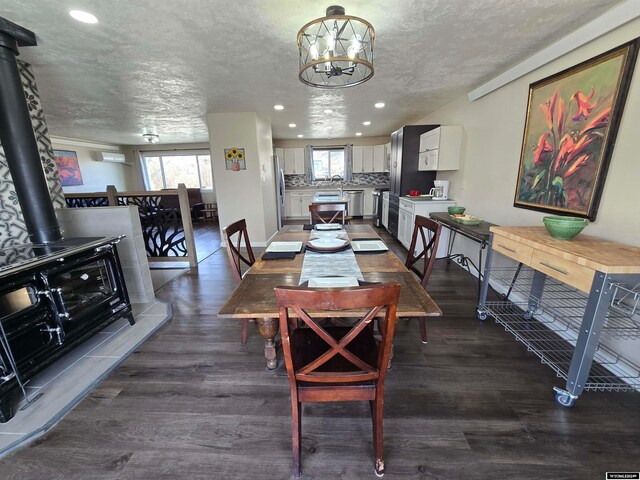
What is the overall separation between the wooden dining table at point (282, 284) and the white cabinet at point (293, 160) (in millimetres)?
6108

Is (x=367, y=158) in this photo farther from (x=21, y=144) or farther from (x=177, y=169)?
(x=21, y=144)

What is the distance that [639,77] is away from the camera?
60.9 inches

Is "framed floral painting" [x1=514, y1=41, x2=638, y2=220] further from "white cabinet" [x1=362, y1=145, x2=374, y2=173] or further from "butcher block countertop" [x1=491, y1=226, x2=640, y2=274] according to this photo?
"white cabinet" [x1=362, y1=145, x2=374, y2=173]

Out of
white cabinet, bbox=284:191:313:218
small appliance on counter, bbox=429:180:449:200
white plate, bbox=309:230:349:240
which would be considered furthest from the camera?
white cabinet, bbox=284:191:313:218

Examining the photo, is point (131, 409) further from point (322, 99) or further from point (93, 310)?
point (322, 99)

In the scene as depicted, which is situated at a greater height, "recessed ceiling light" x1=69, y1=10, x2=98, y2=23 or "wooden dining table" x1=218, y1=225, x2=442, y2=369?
"recessed ceiling light" x1=69, y1=10, x2=98, y2=23

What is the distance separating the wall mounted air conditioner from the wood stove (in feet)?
22.9

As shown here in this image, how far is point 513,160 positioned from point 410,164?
77.9 inches

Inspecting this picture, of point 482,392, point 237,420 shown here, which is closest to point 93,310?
point 237,420

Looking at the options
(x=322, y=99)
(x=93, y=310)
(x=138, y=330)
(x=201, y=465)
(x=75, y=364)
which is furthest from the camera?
(x=322, y=99)

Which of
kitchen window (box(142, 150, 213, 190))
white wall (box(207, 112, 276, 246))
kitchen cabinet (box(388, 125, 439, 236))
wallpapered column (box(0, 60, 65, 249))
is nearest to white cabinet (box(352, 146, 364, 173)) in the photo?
kitchen cabinet (box(388, 125, 439, 236))

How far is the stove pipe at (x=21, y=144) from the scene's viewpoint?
179 centimetres

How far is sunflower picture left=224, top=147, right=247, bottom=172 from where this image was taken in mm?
4344

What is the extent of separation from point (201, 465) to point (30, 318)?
4.67ft
